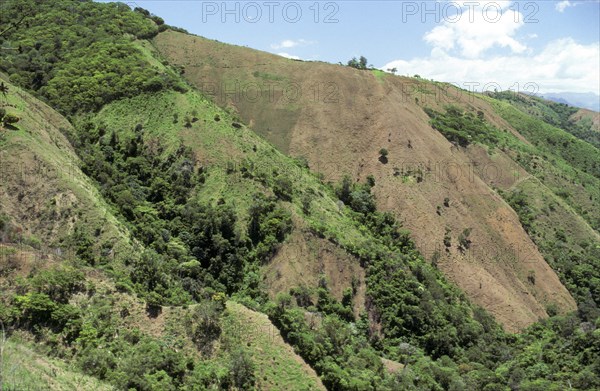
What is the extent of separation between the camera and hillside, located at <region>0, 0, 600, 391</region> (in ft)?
123

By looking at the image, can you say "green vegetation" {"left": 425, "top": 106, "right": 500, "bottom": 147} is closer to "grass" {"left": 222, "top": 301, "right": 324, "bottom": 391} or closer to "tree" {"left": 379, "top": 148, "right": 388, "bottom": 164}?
"tree" {"left": 379, "top": 148, "right": 388, "bottom": 164}

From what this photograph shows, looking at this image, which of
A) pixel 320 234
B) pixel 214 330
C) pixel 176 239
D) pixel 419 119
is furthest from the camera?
pixel 419 119

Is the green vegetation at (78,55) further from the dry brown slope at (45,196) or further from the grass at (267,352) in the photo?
the grass at (267,352)

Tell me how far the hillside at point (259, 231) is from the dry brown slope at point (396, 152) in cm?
32

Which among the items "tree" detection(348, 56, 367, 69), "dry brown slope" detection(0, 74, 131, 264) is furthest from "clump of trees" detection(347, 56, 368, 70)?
"dry brown slope" detection(0, 74, 131, 264)

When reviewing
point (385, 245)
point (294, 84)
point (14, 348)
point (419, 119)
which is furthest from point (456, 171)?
point (14, 348)

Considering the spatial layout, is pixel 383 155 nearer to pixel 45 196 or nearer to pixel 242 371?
pixel 45 196

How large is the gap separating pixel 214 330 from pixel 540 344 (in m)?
32.4

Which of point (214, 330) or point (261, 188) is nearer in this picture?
point (214, 330)

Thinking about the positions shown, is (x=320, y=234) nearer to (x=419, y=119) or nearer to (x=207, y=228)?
(x=207, y=228)

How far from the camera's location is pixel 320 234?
2205 inches

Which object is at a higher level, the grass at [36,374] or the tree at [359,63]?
the tree at [359,63]

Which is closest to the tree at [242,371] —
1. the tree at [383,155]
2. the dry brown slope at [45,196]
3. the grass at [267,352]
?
the grass at [267,352]

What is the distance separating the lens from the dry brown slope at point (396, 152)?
213 feet
